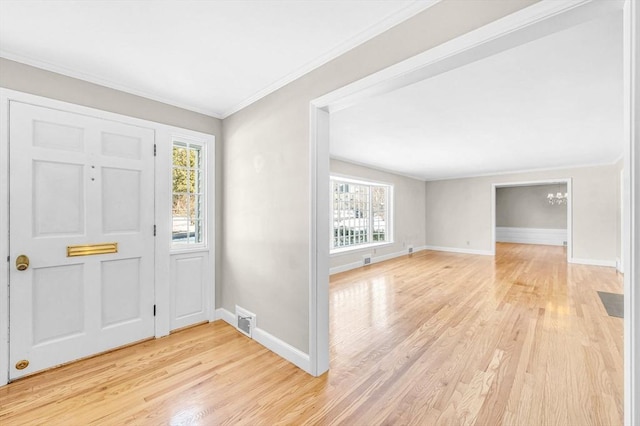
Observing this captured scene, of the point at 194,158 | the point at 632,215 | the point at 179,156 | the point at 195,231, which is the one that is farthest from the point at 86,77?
the point at 632,215

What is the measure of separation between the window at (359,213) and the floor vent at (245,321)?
10.5 feet

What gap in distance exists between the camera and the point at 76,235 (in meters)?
2.31

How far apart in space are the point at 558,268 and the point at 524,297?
120 inches

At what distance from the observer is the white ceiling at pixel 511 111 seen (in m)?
2.02

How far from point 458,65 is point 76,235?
10.3ft

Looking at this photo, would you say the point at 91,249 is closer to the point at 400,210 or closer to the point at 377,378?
the point at 377,378

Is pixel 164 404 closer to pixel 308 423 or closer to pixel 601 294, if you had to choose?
pixel 308 423

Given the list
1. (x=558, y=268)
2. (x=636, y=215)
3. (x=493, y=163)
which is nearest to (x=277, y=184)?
(x=636, y=215)

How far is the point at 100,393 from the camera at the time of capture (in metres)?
1.91

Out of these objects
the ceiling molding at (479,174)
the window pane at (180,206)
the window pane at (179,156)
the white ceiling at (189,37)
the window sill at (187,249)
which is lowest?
the window sill at (187,249)

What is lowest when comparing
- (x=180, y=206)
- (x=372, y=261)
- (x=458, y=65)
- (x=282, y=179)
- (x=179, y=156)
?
(x=372, y=261)

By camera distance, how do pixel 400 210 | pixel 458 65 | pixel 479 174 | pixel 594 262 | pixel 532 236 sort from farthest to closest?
pixel 532 236 < pixel 479 174 < pixel 400 210 < pixel 594 262 < pixel 458 65

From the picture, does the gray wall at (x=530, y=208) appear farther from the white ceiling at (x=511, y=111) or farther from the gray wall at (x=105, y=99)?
the gray wall at (x=105, y=99)

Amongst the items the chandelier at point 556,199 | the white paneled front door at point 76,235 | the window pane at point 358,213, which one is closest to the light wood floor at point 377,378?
the white paneled front door at point 76,235
